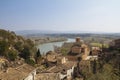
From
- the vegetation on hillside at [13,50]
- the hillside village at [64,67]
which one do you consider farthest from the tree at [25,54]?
the hillside village at [64,67]

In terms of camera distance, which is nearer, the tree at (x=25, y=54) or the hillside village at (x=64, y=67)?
the hillside village at (x=64, y=67)

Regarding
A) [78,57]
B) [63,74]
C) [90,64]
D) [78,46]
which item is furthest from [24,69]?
[78,46]

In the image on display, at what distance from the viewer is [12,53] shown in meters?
34.6

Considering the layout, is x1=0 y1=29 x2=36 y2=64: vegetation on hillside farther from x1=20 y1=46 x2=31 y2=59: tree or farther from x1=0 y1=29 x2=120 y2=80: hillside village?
x1=0 y1=29 x2=120 y2=80: hillside village

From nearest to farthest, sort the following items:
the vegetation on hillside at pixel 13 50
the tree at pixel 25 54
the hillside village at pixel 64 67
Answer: the hillside village at pixel 64 67
the vegetation on hillside at pixel 13 50
the tree at pixel 25 54

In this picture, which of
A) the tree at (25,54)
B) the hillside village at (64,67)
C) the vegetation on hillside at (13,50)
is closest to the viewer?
the hillside village at (64,67)

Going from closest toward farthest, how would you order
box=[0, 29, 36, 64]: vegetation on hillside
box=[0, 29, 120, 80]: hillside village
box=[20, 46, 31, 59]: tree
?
box=[0, 29, 120, 80]: hillside village
box=[0, 29, 36, 64]: vegetation on hillside
box=[20, 46, 31, 59]: tree

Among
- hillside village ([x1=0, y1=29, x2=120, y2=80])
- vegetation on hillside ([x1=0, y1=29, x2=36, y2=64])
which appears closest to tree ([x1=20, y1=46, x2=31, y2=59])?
vegetation on hillside ([x1=0, y1=29, x2=36, y2=64])

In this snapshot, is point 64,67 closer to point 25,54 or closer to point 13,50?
point 25,54

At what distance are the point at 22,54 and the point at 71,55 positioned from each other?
8.28 m

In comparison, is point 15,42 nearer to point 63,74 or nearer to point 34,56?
point 34,56

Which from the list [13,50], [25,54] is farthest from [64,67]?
[13,50]

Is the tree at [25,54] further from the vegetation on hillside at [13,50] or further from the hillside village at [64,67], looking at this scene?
the hillside village at [64,67]

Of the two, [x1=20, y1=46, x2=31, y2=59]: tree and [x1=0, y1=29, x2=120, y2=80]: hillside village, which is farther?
[x1=20, y1=46, x2=31, y2=59]: tree
